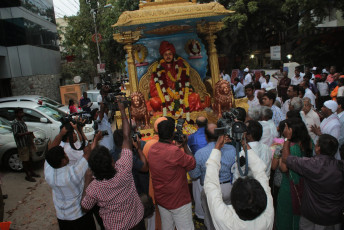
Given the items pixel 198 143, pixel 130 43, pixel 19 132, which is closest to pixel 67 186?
pixel 198 143

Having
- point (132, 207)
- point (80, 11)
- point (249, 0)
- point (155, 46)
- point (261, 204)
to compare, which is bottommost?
point (132, 207)

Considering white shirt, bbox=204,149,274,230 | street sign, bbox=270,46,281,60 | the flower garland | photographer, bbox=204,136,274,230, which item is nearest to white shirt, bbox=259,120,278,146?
white shirt, bbox=204,149,274,230

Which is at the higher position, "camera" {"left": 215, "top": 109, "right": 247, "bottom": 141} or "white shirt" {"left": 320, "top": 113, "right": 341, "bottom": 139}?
"camera" {"left": 215, "top": 109, "right": 247, "bottom": 141}

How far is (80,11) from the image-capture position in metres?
28.1

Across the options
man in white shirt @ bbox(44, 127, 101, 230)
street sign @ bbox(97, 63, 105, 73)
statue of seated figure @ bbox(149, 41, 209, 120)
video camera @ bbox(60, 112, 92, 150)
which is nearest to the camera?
man in white shirt @ bbox(44, 127, 101, 230)

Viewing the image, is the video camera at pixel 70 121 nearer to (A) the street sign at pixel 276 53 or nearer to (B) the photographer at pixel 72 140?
(B) the photographer at pixel 72 140

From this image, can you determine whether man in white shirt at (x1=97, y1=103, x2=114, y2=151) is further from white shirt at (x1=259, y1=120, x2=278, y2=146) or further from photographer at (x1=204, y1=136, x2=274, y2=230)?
photographer at (x1=204, y1=136, x2=274, y2=230)

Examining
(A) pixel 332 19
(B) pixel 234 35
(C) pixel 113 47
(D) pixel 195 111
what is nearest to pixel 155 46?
(D) pixel 195 111

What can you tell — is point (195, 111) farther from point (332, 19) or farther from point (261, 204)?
point (332, 19)

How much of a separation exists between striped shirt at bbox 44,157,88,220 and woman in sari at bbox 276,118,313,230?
2.40 meters

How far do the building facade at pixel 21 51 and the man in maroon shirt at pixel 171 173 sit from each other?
17.0m

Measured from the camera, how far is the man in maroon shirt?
129 inches

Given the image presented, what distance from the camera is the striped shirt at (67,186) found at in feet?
10.6

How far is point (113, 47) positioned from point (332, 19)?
1793cm
